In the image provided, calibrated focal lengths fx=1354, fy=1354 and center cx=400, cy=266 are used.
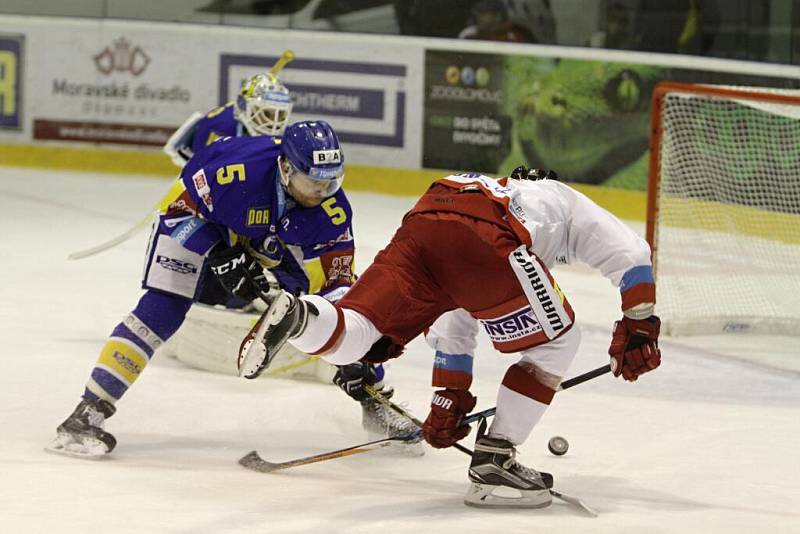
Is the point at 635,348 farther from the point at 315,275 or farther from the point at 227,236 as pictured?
the point at 227,236

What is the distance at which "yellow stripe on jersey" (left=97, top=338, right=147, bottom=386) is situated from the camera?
11.3ft

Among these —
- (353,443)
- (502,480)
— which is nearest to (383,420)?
(353,443)

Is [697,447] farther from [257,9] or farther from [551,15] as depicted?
[257,9]

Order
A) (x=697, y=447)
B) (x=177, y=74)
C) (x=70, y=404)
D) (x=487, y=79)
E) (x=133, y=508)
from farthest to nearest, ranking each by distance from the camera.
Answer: (x=177, y=74) → (x=487, y=79) → (x=70, y=404) → (x=697, y=447) → (x=133, y=508)

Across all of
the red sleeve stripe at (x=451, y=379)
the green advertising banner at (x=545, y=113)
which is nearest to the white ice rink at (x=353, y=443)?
the red sleeve stripe at (x=451, y=379)

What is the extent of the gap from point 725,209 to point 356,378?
298cm

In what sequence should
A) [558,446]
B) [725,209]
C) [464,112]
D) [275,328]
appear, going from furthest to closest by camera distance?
[464,112] < [725,209] < [558,446] < [275,328]

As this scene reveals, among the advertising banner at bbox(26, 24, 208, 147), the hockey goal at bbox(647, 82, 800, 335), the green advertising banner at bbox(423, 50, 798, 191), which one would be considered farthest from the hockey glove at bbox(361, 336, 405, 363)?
the advertising banner at bbox(26, 24, 208, 147)

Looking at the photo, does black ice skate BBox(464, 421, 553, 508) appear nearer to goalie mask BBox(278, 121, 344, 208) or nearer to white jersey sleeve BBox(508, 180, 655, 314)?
white jersey sleeve BBox(508, 180, 655, 314)

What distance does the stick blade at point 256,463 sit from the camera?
3.34 metres

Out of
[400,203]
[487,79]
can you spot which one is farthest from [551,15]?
[400,203]

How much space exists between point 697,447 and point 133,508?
1.57 metres

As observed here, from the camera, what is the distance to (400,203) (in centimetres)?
805

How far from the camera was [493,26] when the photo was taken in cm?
813
